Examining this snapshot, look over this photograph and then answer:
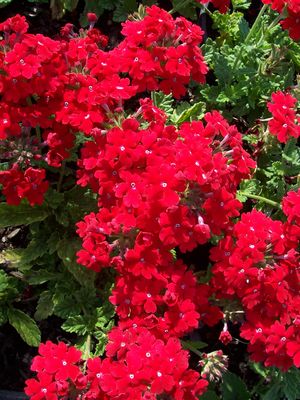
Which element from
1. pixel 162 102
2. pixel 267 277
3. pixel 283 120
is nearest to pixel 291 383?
pixel 267 277

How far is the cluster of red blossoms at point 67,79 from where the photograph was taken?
2.74m

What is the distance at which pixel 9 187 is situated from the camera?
2.87 metres

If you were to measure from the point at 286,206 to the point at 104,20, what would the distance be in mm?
2073

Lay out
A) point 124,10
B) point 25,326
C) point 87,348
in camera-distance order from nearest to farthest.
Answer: point 87,348, point 25,326, point 124,10

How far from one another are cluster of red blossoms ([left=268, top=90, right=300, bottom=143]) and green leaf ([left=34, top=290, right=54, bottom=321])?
53.9 inches

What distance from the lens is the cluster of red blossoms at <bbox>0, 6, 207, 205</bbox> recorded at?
274 centimetres

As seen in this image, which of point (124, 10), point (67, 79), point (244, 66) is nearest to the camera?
point (67, 79)

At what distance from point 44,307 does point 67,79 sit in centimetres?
115

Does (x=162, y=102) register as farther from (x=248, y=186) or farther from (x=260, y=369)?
(x=260, y=369)

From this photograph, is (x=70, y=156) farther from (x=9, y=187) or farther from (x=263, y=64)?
(x=263, y=64)

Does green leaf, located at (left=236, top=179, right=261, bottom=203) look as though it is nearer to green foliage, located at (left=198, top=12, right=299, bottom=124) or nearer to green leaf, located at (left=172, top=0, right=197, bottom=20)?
green foliage, located at (left=198, top=12, right=299, bottom=124)

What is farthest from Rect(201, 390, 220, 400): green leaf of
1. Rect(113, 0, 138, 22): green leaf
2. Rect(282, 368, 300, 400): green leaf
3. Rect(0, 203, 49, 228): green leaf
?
Rect(113, 0, 138, 22): green leaf

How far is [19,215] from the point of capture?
3.18 meters

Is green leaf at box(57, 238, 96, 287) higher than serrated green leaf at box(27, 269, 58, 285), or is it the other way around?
green leaf at box(57, 238, 96, 287)
